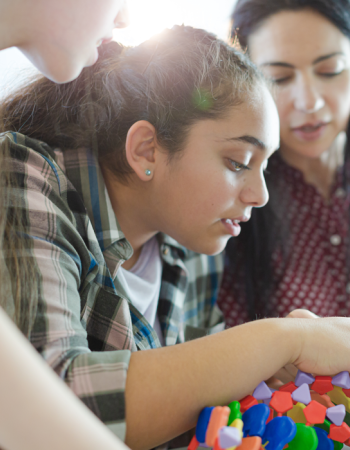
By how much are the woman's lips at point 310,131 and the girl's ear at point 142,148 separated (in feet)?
1.83

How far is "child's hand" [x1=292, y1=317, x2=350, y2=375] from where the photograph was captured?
515 millimetres

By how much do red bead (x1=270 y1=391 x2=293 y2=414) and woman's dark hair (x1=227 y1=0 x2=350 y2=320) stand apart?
0.56 m

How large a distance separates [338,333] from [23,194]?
0.44m

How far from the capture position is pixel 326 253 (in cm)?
114

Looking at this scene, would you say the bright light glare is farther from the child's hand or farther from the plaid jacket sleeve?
the child's hand

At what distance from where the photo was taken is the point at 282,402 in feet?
1.54

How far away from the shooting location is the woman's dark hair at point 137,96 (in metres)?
0.72

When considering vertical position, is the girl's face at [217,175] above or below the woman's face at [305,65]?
below

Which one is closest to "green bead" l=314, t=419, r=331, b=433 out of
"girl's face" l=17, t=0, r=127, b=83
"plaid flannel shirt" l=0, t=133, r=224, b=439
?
"plaid flannel shirt" l=0, t=133, r=224, b=439

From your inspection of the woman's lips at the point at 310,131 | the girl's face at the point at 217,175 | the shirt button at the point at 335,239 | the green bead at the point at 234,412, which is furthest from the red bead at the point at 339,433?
the woman's lips at the point at 310,131

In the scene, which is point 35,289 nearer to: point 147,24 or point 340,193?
point 147,24

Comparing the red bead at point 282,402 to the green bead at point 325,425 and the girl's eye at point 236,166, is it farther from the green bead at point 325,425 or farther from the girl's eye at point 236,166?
the girl's eye at point 236,166

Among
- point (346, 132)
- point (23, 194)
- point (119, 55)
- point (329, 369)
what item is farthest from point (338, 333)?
point (346, 132)

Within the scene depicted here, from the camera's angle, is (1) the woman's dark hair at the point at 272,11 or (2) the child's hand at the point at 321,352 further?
(1) the woman's dark hair at the point at 272,11
